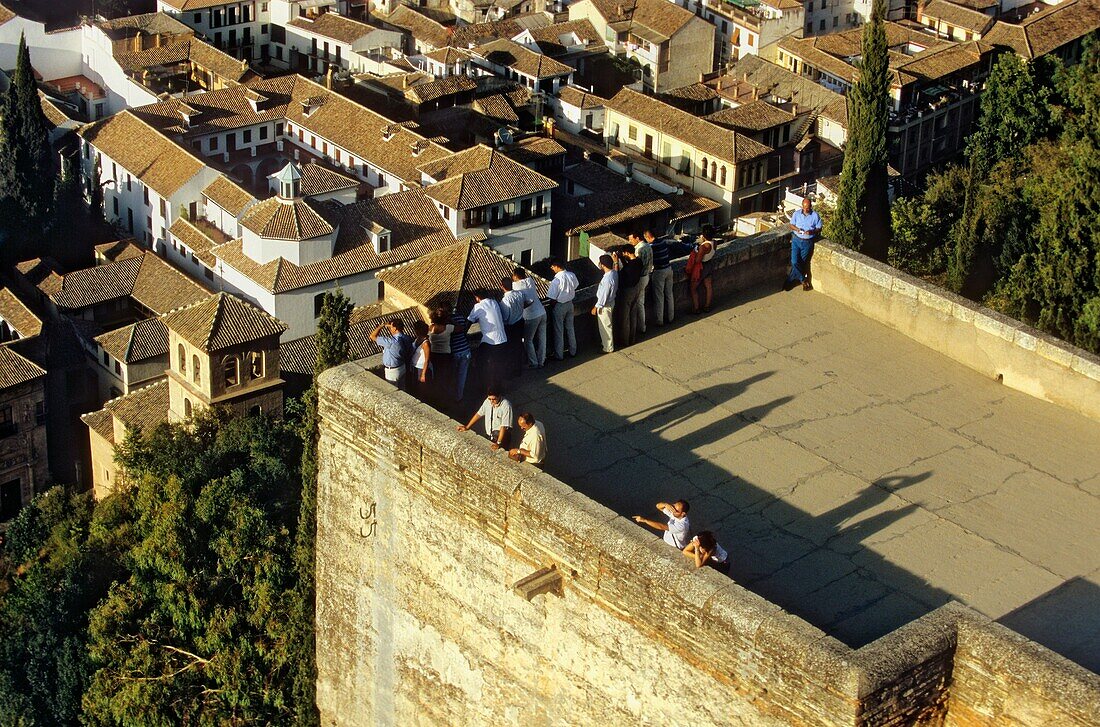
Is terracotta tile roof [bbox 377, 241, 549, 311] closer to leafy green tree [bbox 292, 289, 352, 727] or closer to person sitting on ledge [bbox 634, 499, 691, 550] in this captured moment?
leafy green tree [bbox 292, 289, 352, 727]

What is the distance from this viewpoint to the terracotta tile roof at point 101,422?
45.1 m

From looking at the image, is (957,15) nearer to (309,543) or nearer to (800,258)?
(309,543)

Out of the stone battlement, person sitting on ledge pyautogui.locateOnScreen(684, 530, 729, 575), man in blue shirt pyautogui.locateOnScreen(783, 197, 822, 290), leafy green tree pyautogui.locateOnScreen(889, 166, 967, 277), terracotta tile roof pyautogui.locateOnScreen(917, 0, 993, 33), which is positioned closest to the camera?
the stone battlement

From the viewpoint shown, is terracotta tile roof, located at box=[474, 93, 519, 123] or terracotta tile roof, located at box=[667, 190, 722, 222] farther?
terracotta tile roof, located at box=[474, 93, 519, 123]

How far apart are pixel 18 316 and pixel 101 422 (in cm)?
670

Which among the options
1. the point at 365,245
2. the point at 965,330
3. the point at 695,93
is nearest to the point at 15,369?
the point at 365,245

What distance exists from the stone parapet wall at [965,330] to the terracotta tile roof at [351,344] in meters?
26.4

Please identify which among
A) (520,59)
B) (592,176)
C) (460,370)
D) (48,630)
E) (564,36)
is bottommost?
(48,630)

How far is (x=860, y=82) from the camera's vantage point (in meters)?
41.1

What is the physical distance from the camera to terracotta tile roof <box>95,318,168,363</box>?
4759cm

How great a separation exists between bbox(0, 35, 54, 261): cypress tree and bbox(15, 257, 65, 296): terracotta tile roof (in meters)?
2.27

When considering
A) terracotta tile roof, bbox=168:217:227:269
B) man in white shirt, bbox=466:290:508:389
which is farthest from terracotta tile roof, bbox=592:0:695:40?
man in white shirt, bbox=466:290:508:389

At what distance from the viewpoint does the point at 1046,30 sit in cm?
7431

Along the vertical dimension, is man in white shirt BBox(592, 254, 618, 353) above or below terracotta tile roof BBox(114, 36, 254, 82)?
above
